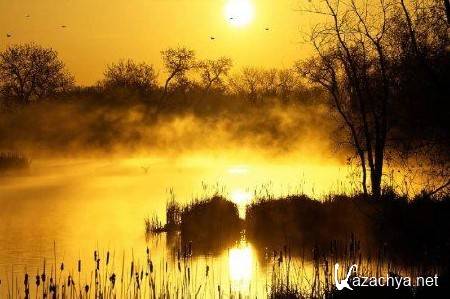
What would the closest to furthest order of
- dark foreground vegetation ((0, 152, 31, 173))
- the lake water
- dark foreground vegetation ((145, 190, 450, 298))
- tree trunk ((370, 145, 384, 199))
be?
1. dark foreground vegetation ((145, 190, 450, 298))
2. the lake water
3. tree trunk ((370, 145, 384, 199))
4. dark foreground vegetation ((0, 152, 31, 173))

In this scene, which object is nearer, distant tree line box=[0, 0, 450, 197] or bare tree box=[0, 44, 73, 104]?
distant tree line box=[0, 0, 450, 197]

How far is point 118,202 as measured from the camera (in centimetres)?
2867

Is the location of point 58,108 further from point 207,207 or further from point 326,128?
point 207,207

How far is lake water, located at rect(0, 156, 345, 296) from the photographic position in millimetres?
15633

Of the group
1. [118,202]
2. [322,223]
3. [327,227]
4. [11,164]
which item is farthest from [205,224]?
[11,164]

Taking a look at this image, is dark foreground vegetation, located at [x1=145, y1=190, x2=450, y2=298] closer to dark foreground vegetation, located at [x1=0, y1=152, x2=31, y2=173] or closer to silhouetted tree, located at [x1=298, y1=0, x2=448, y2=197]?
silhouetted tree, located at [x1=298, y1=0, x2=448, y2=197]

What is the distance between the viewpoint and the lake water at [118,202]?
1563 centimetres

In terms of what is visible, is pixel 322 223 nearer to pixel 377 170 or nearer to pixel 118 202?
pixel 377 170

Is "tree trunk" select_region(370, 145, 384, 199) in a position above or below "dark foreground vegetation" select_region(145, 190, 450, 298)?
above

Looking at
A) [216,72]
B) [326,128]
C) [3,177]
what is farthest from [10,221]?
[216,72]

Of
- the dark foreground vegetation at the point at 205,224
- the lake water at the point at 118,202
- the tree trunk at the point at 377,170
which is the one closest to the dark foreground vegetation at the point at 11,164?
the lake water at the point at 118,202

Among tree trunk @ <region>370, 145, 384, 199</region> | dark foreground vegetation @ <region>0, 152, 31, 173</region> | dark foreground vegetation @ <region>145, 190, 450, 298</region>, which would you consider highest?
dark foreground vegetation @ <region>0, 152, 31, 173</region>

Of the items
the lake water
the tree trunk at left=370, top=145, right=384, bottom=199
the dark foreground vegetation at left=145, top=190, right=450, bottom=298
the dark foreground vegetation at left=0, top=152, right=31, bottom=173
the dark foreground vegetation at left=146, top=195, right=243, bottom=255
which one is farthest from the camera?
the dark foreground vegetation at left=0, top=152, right=31, bottom=173

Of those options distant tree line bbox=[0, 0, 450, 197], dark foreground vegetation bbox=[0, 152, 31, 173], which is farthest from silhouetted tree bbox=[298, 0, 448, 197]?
dark foreground vegetation bbox=[0, 152, 31, 173]
